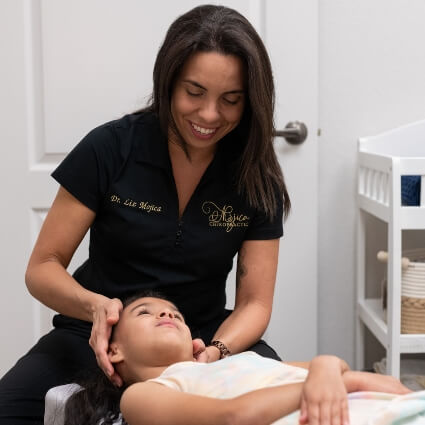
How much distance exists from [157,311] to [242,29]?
23.6 inches

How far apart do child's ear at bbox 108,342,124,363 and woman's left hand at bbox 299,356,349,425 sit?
432 mm

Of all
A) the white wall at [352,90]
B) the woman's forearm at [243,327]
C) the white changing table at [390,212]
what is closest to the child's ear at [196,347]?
the woman's forearm at [243,327]

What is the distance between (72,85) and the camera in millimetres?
2199

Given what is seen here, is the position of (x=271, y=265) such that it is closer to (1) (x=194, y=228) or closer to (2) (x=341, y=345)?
(1) (x=194, y=228)

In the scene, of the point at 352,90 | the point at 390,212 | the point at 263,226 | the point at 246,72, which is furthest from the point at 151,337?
the point at 352,90

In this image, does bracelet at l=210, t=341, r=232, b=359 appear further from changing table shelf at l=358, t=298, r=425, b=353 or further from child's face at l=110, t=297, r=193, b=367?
changing table shelf at l=358, t=298, r=425, b=353

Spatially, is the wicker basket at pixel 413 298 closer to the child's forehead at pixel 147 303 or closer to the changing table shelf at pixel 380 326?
the changing table shelf at pixel 380 326

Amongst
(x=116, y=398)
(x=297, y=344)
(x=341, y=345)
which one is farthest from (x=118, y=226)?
(x=341, y=345)

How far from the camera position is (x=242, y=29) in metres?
1.53

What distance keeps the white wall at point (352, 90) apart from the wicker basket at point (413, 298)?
33cm

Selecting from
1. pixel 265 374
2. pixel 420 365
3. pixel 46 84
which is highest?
pixel 46 84

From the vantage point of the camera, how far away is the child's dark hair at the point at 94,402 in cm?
138

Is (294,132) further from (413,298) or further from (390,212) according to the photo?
(413,298)

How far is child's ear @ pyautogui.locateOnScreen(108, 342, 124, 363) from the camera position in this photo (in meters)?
1.42
